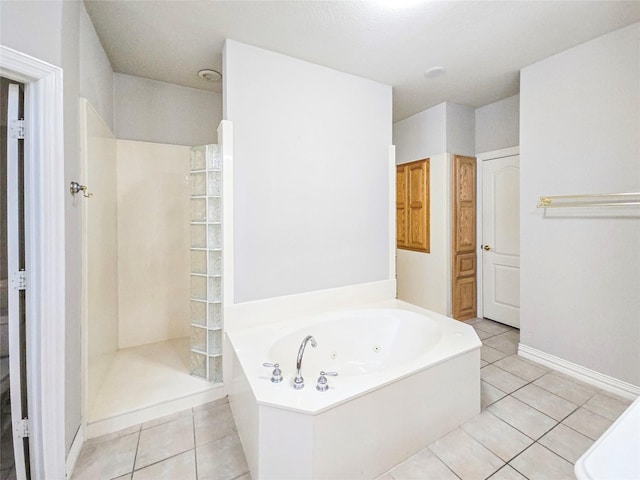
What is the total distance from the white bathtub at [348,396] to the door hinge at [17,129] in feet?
5.00

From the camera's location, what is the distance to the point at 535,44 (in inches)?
88.7

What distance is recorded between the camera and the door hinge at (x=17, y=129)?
1328mm

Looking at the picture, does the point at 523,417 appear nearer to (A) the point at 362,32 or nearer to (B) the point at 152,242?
(A) the point at 362,32

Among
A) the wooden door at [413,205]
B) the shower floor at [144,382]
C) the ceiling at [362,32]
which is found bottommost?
the shower floor at [144,382]

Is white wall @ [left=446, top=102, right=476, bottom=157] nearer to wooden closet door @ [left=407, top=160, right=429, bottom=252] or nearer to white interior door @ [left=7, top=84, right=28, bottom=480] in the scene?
wooden closet door @ [left=407, top=160, right=429, bottom=252]

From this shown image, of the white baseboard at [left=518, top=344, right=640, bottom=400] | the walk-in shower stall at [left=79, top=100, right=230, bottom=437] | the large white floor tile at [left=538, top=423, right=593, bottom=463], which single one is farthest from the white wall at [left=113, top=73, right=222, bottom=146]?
the white baseboard at [left=518, top=344, right=640, bottom=400]

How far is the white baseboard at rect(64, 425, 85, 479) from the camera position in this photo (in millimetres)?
1467

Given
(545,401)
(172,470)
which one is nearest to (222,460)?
(172,470)

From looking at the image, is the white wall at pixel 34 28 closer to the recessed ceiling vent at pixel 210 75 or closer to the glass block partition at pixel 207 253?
the glass block partition at pixel 207 253

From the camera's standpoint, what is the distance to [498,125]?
Result: 3404 mm

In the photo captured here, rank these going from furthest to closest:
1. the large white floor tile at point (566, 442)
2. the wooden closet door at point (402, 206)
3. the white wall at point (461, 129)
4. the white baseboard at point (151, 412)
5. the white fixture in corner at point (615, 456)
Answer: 1. the wooden closet door at point (402, 206)
2. the white wall at point (461, 129)
3. the white baseboard at point (151, 412)
4. the large white floor tile at point (566, 442)
5. the white fixture in corner at point (615, 456)

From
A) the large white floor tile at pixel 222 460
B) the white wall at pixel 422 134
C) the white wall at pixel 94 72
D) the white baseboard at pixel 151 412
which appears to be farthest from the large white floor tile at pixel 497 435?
the white wall at pixel 94 72

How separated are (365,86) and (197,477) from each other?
3080 mm

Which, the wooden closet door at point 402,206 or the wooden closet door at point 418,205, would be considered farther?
the wooden closet door at point 402,206
